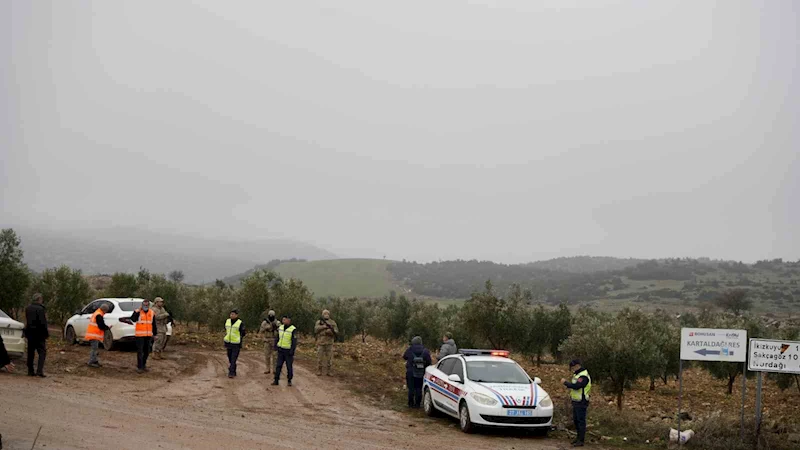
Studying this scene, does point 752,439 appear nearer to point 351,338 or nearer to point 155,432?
point 155,432

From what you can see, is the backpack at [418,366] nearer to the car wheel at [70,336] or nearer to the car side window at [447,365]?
the car side window at [447,365]

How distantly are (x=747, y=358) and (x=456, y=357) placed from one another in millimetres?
6363

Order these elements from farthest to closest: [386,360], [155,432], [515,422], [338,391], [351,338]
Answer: [351,338], [386,360], [338,391], [515,422], [155,432]

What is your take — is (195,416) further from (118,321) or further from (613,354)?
(613,354)

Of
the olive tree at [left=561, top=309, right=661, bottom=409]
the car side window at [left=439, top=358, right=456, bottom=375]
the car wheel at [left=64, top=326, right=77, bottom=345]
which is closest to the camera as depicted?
the car side window at [left=439, top=358, right=456, bottom=375]

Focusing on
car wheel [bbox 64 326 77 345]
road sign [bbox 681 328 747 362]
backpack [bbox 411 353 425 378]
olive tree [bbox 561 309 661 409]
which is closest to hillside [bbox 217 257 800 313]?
olive tree [bbox 561 309 661 409]

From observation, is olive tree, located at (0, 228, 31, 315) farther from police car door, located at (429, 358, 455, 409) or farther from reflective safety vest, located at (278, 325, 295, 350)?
police car door, located at (429, 358, 455, 409)

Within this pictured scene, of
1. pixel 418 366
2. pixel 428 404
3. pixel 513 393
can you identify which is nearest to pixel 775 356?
pixel 513 393

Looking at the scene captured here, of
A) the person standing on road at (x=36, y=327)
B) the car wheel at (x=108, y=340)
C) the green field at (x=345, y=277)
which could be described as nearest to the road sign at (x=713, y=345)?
the person standing on road at (x=36, y=327)

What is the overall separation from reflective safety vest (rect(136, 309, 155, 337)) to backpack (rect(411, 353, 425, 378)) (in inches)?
311

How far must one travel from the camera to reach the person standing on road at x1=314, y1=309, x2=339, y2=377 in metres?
20.7

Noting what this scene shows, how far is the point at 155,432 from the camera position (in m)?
11.6

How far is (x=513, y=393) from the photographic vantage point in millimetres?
13859

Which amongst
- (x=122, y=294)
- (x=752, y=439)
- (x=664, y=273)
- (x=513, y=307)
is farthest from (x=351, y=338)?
(x=664, y=273)
